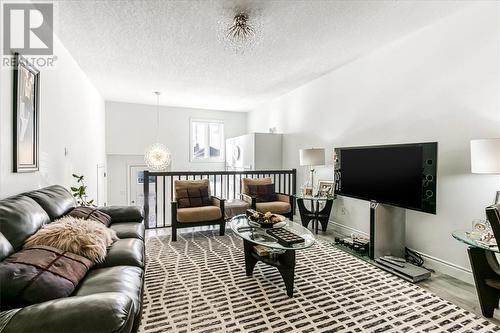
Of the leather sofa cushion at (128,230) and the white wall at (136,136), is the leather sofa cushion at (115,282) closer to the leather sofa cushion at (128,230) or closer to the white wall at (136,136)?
the leather sofa cushion at (128,230)

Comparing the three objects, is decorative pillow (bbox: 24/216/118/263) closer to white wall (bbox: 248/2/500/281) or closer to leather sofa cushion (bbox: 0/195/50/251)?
leather sofa cushion (bbox: 0/195/50/251)

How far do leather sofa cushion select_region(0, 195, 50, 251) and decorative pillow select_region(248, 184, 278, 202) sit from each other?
300 centimetres

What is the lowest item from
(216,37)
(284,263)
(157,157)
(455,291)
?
(455,291)

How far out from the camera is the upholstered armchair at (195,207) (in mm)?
3676

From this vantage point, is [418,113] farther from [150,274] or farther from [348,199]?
[150,274]

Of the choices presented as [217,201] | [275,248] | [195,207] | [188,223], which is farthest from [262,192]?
[275,248]

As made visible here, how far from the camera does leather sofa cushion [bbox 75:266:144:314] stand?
138 cm

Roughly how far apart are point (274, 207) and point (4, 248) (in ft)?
10.8

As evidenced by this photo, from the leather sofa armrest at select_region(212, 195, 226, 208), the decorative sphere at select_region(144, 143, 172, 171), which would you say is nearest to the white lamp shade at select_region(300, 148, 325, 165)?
the leather sofa armrest at select_region(212, 195, 226, 208)

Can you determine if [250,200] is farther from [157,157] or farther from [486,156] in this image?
[157,157]

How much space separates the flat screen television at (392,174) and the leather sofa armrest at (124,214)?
2.72 metres

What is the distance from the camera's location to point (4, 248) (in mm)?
1333

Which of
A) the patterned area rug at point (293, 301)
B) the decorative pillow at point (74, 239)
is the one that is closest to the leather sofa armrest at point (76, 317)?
the decorative pillow at point (74, 239)

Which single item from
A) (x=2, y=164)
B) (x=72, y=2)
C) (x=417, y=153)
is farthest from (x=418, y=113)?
(x=2, y=164)
